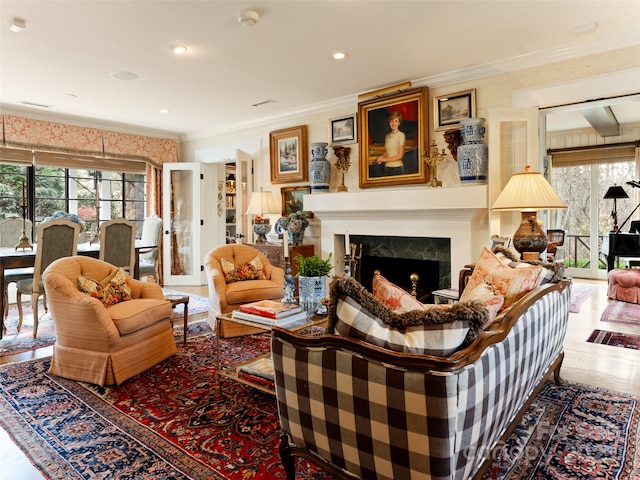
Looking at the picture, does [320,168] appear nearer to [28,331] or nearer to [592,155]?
[28,331]

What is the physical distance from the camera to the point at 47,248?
Answer: 12.4ft

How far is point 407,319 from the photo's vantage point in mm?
1297

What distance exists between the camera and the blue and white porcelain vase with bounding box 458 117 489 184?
3900mm

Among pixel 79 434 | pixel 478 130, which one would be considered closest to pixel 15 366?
pixel 79 434

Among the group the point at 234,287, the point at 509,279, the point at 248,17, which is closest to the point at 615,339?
the point at 509,279

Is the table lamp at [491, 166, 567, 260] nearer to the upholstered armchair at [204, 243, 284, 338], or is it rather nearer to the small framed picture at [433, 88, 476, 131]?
the small framed picture at [433, 88, 476, 131]

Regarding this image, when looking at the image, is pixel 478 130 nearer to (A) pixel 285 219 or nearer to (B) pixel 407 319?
(A) pixel 285 219

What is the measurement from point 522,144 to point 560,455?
2823 millimetres

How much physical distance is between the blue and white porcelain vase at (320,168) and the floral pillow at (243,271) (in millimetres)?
1402

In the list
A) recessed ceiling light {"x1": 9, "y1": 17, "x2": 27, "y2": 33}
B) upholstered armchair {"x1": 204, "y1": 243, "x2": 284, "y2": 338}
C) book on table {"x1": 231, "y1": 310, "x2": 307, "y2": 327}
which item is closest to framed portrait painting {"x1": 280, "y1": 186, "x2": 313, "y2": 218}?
upholstered armchair {"x1": 204, "y1": 243, "x2": 284, "y2": 338}

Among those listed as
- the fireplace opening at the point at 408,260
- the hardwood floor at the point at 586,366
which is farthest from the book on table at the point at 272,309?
the fireplace opening at the point at 408,260

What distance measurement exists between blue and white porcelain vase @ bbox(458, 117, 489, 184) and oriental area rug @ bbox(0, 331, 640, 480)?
2014 millimetres

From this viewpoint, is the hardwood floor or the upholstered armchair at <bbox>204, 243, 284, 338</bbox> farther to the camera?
the upholstered armchair at <bbox>204, 243, 284, 338</bbox>

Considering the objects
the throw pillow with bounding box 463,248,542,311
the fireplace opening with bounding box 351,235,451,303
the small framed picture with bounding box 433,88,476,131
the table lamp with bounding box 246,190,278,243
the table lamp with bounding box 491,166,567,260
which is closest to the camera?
the throw pillow with bounding box 463,248,542,311
